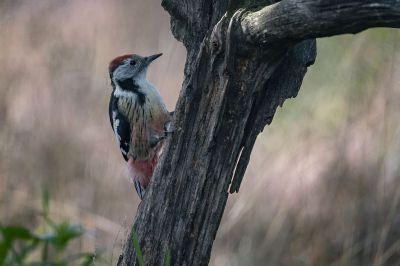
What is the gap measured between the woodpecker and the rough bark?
4.12 feet

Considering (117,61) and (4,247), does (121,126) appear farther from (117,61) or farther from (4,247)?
(4,247)

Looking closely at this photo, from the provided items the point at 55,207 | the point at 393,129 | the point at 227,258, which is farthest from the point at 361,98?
the point at 55,207

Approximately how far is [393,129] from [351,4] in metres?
3.05

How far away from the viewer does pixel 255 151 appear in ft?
22.6

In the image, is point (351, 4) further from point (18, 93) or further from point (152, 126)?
point (18, 93)

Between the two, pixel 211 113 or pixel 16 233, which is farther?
pixel 211 113

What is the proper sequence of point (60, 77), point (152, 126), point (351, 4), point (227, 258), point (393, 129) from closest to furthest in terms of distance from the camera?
1. point (351, 4)
2. point (152, 126)
3. point (393, 129)
4. point (227, 258)
5. point (60, 77)

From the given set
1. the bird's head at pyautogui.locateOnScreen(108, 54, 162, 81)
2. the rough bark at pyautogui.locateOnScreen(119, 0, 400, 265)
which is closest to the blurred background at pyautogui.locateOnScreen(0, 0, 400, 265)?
the bird's head at pyautogui.locateOnScreen(108, 54, 162, 81)

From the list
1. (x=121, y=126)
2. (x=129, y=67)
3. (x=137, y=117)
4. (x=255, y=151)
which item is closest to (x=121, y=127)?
(x=121, y=126)

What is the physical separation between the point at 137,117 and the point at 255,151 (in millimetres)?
1869

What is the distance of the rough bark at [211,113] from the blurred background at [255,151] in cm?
124

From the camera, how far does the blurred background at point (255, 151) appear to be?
232 inches

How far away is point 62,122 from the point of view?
25.6 ft

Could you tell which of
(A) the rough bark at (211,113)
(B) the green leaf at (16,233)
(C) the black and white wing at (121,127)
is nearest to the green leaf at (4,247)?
(B) the green leaf at (16,233)
